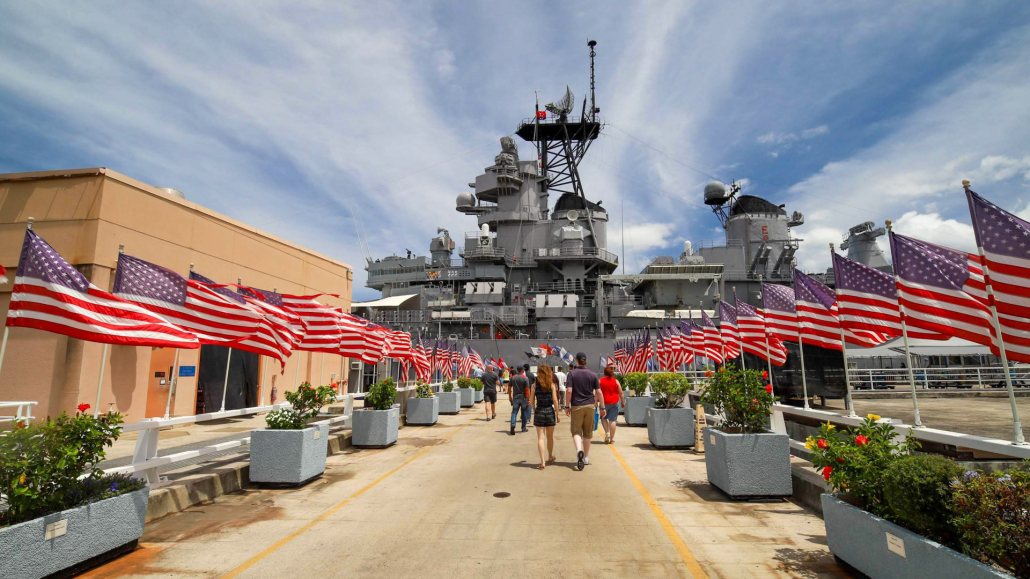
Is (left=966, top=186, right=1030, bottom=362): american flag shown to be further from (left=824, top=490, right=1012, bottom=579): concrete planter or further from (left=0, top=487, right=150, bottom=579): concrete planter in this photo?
(left=0, top=487, right=150, bottom=579): concrete planter

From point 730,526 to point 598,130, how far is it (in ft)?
183

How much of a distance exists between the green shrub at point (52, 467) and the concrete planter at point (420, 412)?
964 centimetres

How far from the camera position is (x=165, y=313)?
6.89 metres

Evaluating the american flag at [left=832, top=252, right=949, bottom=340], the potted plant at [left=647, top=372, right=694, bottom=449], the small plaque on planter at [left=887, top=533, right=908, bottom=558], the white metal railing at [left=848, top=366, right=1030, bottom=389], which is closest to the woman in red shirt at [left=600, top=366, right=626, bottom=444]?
the potted plant at [left=647, top=372, right=694, bottom=449]

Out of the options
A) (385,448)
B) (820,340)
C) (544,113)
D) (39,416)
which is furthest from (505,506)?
(544,113)

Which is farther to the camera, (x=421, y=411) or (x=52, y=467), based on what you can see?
(x=421, y=411)

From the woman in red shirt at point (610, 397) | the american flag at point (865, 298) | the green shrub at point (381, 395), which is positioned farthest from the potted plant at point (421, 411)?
the american flag at point (865, 298)

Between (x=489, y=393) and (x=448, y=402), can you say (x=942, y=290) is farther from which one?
(x=448, y=402)

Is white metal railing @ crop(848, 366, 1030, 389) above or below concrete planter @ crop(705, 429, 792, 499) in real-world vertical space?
above

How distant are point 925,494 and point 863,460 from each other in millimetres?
716

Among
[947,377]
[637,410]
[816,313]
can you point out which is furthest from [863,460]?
[947,377]

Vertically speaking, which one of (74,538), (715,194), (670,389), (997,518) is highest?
A: (715,194)

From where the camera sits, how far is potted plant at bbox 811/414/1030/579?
2609mm

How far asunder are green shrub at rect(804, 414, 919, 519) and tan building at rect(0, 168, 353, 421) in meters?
8.43
